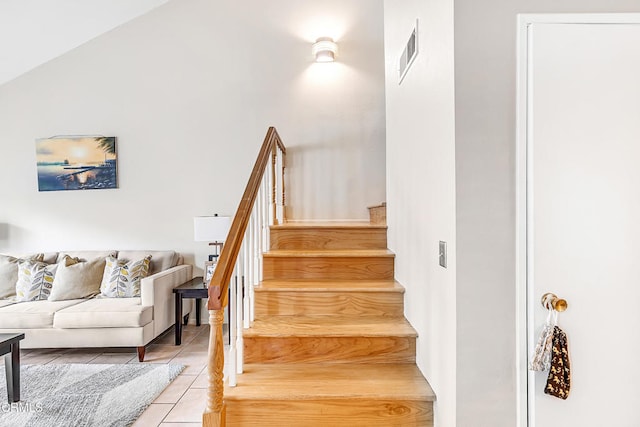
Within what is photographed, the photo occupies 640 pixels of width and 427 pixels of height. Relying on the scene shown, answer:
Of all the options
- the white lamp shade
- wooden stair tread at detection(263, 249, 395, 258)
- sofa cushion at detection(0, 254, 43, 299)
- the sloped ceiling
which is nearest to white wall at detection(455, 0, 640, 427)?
wooden stair tread at detection(263, 249, 395, 258)

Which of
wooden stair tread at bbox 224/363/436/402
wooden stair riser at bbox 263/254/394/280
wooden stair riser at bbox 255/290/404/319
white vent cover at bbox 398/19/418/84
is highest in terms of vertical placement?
white vent cover at bbox 398/19/418/84

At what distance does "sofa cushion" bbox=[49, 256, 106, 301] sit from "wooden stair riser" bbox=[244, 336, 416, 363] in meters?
2.28

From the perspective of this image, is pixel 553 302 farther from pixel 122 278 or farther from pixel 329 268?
pixel 122 278

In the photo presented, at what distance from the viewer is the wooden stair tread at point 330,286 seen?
2.22m

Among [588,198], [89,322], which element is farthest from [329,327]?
[89,322]

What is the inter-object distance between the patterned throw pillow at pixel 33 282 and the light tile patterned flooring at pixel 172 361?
481 millimetres

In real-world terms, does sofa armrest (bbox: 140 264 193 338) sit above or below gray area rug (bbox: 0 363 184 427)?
above

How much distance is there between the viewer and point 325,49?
3.81 metres

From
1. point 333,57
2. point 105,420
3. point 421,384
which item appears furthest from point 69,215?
point 421,384

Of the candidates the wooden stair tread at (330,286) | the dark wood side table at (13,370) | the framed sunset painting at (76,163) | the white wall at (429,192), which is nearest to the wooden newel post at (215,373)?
the wooden stair tread at (330,286)

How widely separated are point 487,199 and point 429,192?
39cm

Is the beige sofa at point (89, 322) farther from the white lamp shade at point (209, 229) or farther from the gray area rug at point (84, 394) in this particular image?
the white lamp shade at point (209, 229)

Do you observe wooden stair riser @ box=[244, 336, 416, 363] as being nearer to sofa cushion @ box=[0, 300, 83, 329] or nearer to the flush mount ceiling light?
sofa cushion @ box=[0, 300, 83, 329]

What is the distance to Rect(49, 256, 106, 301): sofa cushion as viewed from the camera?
3352 mm
